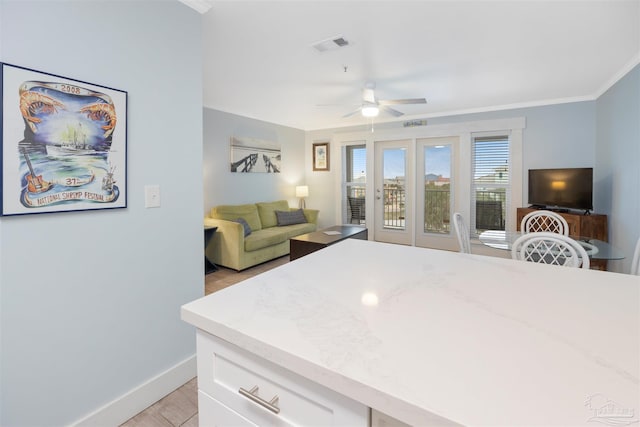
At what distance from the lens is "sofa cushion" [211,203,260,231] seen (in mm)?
4574

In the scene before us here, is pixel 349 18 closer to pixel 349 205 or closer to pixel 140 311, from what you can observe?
pixel 140 311

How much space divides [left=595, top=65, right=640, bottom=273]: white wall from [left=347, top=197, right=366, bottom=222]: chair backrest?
3.49 metres

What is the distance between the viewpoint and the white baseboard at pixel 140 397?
1492mm

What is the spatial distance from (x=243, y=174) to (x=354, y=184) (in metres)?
2.23

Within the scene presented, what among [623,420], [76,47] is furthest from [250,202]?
[623,420]

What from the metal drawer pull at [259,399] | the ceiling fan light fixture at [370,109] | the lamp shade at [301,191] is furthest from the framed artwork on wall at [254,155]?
the metal drawer pull at [259,399]

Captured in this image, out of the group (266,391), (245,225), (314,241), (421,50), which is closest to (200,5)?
(421,50)

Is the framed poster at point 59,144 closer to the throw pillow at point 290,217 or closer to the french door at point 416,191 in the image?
the throw pillow at point 290,217

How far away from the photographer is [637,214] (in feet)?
9.50

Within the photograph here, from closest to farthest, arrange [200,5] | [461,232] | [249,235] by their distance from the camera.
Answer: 1. [200,5]
2. [461,232]
3. [249,235]

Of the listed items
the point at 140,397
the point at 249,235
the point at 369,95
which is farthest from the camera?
the point at 249,235

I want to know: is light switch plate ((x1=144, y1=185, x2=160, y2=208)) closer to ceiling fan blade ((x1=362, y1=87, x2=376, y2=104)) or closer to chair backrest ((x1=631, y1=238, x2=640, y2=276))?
ceiling fan blade ((x1=362, y1=87, x2=376, y2=104))

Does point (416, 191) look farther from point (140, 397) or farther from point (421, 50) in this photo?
point (140, 397)

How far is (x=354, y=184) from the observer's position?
617 cm
